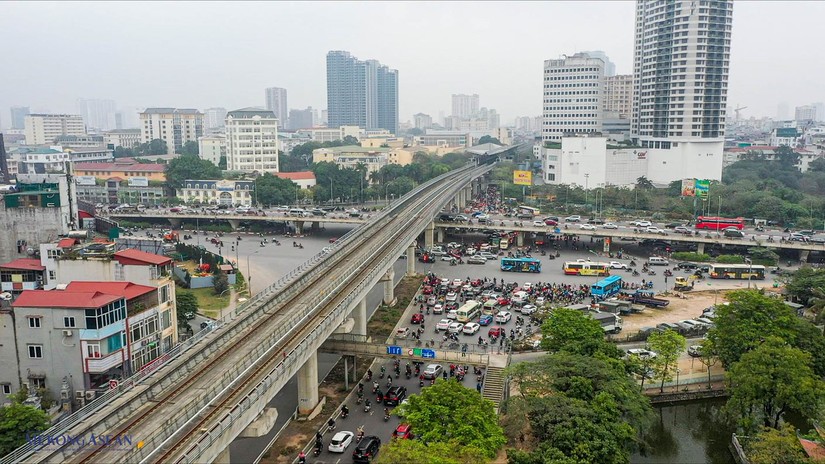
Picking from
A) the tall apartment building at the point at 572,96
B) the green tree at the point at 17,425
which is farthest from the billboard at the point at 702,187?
the green tree at the point at 17,425

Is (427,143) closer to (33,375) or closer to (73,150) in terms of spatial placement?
(73,150)

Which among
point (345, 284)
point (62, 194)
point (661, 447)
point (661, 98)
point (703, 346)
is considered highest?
point (661, 98)

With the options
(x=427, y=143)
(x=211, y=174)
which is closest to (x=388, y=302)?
(x=211, y=174)

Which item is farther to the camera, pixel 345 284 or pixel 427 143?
pixel 427 143

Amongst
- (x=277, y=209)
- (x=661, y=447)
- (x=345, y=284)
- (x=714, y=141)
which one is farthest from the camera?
(x=714, y=141)

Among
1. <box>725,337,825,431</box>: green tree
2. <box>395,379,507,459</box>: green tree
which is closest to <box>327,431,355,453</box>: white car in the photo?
<box>395,379,507,459</box>: green tree

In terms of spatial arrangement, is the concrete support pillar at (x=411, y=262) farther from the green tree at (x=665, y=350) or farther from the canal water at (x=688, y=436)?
the canal water at (x=688, y=436)

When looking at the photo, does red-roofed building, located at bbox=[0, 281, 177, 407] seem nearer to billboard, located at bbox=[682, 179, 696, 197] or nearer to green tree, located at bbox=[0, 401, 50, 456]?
green tree, located at bbox=[0, 401, 50, 456]
